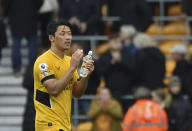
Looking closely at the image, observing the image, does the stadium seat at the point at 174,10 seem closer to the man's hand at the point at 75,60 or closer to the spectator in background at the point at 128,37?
the spectator in background at the point at 128,37

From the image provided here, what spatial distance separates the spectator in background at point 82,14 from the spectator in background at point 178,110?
235 cm

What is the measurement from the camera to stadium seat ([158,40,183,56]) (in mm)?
13206

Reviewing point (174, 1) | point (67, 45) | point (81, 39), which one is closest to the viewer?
point (67, 45)

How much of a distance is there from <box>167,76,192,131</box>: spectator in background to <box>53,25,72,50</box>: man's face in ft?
14.2

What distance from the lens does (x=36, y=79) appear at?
7.23 metres

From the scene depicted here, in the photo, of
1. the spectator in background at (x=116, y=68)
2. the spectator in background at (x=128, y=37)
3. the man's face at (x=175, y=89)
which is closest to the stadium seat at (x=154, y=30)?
the spectator in background at (x=128, y=37)

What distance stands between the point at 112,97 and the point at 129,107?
16.8 inches

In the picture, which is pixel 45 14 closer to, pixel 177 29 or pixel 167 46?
pixel 167 46

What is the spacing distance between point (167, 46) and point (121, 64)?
219cm

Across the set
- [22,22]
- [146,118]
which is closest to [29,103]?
[146,118]

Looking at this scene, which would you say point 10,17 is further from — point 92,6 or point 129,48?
point 129,48

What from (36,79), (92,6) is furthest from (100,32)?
(36,79)

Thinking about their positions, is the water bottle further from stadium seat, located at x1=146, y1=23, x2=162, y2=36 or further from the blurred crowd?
stadium seat, located at x1=146, y1=23, x2=162, y2=36

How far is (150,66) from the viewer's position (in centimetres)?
1157
